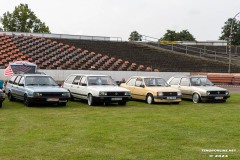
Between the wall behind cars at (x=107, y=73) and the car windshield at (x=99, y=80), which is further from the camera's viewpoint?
the wall behind cars at (x=107, y=73)

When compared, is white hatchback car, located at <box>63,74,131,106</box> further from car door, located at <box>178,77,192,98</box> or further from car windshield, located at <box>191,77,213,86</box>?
car windshield, located at <box>191,77,213,86</box>

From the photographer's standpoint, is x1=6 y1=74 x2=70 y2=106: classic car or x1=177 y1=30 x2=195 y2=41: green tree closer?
x1=6 y1=74 x2=70 y2=106: classic car

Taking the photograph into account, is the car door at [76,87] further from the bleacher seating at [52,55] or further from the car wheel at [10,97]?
the bleacher seating at [52,55]

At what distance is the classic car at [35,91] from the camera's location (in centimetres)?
1616

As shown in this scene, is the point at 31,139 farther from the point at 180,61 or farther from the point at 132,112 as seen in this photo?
the point at 180,61

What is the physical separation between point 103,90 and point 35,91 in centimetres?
288

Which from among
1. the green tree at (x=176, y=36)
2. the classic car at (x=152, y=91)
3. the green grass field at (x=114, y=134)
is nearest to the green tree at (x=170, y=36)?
the green tree at (x=176, y=36)

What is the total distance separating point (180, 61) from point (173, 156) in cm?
3766

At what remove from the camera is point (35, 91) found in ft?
53.0

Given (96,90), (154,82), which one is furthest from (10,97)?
(154,82)

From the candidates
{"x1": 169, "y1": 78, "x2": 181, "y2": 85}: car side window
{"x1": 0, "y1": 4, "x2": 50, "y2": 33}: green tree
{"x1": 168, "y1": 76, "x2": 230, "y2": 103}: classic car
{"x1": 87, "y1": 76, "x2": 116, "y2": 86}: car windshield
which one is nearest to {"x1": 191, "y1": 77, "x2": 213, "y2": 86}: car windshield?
{"x1": 168, "y1": 76, "x2": 230, "y2": 103}: classic car

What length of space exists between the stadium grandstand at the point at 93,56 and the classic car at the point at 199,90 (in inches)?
671

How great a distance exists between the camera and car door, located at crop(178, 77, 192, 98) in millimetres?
20434

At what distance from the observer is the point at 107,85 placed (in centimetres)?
1844
